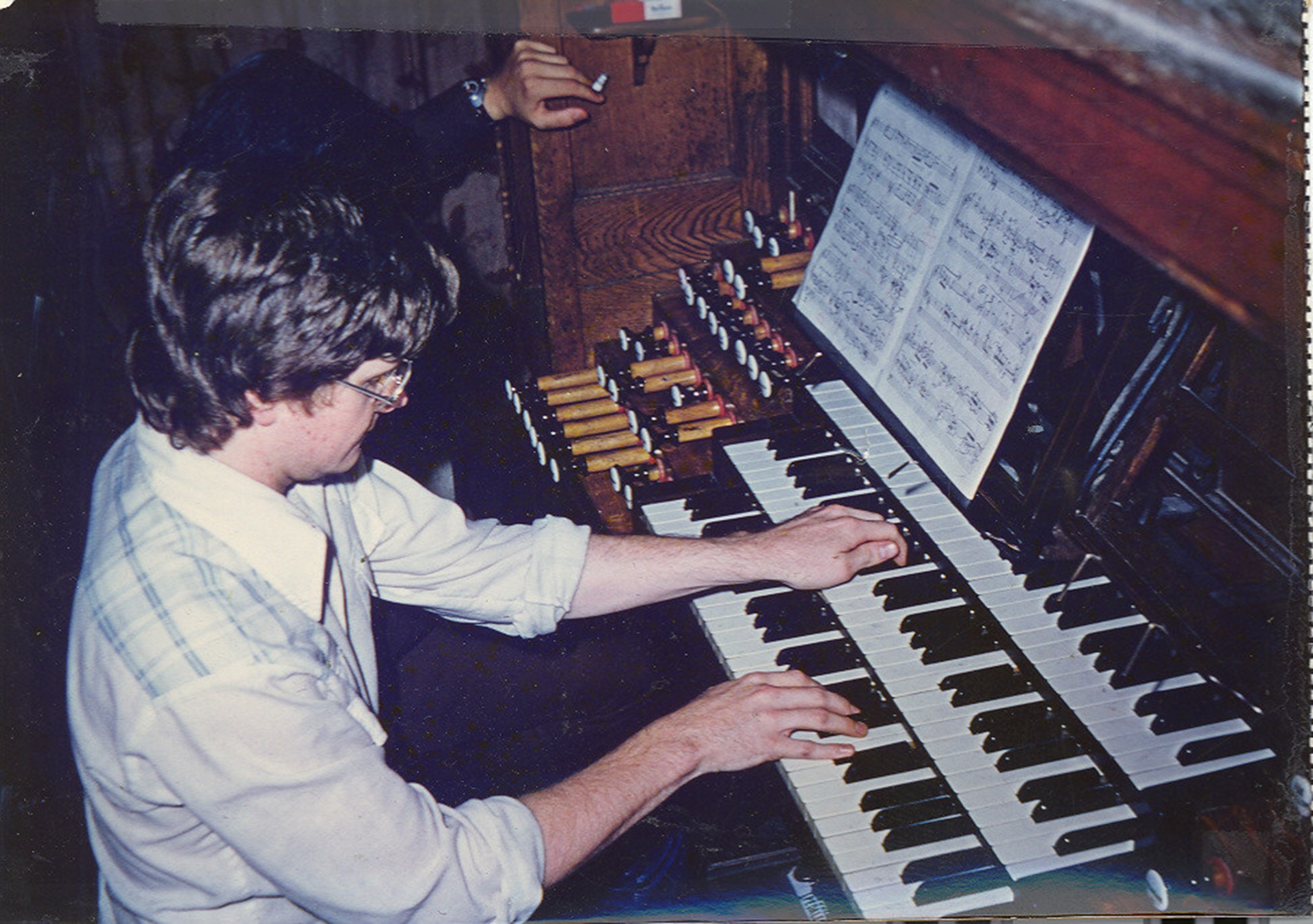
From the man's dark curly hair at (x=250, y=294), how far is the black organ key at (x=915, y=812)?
0.93 meters

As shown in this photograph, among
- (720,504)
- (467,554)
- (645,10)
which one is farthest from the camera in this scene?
(645,10)

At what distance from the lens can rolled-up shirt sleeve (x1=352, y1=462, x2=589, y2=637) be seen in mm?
1738

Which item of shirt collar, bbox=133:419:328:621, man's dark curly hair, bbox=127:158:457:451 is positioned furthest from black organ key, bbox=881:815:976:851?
man's dark curly hair, bbox=127:158:457:451

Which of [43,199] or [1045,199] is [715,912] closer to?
[1045,199]

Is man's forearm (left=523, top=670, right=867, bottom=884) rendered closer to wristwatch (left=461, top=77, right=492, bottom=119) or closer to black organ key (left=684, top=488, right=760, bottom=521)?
black organ key (left=684, top=488, right=760, bottom=521)

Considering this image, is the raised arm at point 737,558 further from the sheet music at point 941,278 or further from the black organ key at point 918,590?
the sheet music at point 941,278

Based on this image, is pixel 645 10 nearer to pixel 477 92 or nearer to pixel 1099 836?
pixel 477 92

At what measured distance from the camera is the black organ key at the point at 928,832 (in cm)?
140

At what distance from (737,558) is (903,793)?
0.45m

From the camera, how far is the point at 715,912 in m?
1.87

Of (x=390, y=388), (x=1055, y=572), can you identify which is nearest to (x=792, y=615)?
(x=1055, y=572)

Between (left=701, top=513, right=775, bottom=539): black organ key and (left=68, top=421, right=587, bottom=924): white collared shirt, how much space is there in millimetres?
622

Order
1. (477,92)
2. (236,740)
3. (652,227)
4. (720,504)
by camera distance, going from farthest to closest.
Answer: (652,227)
(477,92)
(720,504)
(236,740)

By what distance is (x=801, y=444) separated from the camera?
6.36 feet
